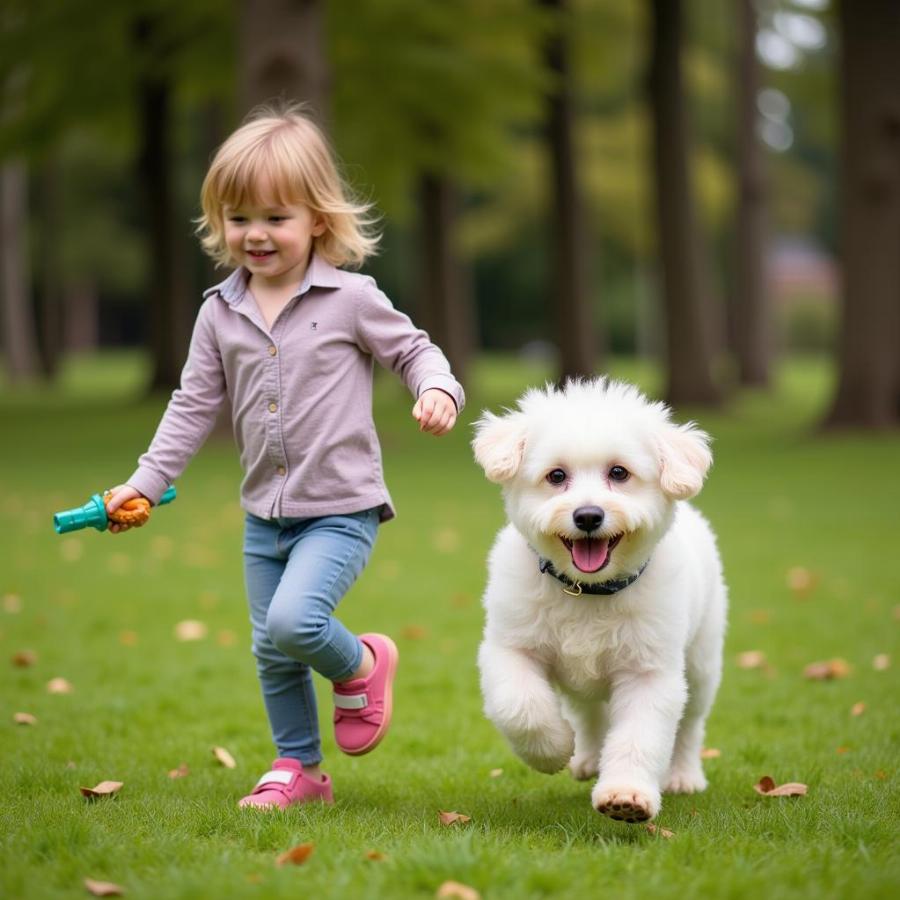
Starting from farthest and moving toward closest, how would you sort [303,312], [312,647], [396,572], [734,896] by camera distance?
[396,572] → [303,312] → [312,647] → [734,896]

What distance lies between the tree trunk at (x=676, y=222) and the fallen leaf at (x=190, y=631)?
16.0m

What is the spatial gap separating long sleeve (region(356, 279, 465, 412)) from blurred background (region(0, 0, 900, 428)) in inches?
69.7

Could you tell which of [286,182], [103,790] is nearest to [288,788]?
[103,790]

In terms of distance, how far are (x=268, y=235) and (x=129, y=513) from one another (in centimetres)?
105

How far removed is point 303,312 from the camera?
4762mm

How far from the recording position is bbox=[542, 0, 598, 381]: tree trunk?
23984 mm

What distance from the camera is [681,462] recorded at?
13.7ft

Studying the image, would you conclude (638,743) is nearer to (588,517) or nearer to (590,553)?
(590,553)

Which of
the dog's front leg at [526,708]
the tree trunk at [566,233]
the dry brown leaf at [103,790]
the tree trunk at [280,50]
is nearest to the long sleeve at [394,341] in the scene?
the dog's front leg at [526,708]

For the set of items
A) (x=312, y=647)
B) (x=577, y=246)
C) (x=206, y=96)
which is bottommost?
(x=312, y=647)

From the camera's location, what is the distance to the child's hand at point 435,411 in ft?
Result: 14.1

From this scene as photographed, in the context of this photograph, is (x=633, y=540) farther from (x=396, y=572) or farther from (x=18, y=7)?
(x=18, y=7)

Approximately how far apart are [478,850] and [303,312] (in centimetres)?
196

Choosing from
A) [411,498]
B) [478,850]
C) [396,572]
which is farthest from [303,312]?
[411,498]
